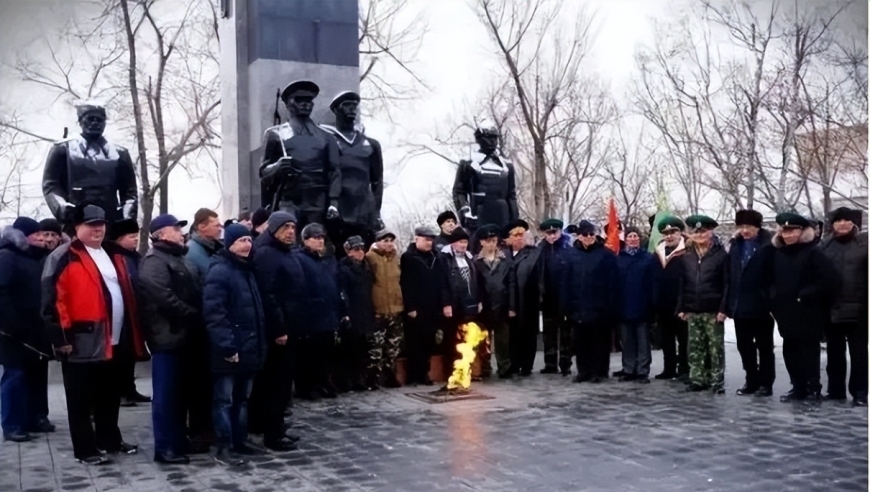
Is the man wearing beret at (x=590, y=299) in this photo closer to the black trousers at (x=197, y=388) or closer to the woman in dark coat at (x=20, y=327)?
the black trousers at (x=197, y=388)

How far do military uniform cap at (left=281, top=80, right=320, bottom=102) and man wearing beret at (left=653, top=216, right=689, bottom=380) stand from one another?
438 centimetres

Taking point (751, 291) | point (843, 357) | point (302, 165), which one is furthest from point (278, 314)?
point (843, 357)

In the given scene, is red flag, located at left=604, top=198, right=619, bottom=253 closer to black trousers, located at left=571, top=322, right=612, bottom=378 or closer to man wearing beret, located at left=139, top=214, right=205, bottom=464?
black trousers, located at left=571, top=322, right=612, bottom=378

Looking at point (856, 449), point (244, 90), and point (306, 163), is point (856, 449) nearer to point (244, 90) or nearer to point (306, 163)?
point (306, 163)

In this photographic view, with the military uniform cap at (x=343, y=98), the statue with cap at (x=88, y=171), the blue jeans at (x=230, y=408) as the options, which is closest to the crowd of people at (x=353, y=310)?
the blue jeans at (x=230, y=408)

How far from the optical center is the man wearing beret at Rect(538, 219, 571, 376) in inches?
444

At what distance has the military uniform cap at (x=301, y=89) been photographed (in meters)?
10.3

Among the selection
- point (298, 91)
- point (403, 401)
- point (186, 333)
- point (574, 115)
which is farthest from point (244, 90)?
point (574, 115)

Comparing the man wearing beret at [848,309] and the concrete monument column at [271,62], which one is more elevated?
the concrete monument column at [271,62]

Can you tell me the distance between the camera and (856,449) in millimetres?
6844

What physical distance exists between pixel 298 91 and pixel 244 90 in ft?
4.67

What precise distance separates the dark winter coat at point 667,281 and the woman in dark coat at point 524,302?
137cm

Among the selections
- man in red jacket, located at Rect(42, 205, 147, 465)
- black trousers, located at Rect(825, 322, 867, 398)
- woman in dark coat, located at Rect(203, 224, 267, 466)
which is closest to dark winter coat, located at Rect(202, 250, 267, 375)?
woman in dark coat, located at Rect(203, 224, 267, 466)

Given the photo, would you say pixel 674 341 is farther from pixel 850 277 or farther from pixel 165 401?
pixel 165 401
